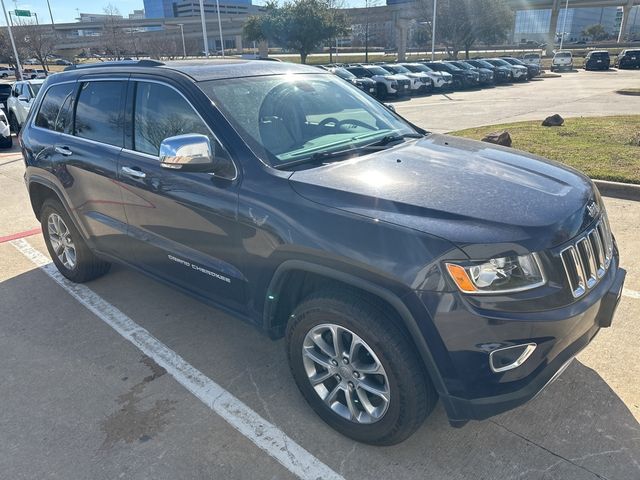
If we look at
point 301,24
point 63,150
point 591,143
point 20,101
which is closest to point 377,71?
point 20,101

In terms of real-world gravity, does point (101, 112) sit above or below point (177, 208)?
above

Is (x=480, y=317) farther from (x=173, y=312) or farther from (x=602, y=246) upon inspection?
(x=173, y=312)

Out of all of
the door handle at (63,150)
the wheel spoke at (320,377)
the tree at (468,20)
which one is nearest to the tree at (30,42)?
the tree at (468,20)

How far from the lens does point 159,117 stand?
10.9ft

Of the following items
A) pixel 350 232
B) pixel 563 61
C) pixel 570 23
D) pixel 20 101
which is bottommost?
pixel 563 61

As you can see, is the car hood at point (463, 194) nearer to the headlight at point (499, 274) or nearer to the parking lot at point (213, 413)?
the headlight at point (499, 274)

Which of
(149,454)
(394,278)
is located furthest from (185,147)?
(149,454)

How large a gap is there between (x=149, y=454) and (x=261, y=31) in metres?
42.5

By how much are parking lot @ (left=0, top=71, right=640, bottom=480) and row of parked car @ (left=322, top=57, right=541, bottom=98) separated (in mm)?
16980

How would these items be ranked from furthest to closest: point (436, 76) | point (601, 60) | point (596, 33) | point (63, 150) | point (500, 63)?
point (596, 33) → point (601, 60) → point (500, 63) → point (436, 76) → point (63, 150)

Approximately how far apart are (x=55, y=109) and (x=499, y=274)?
4.00 metres

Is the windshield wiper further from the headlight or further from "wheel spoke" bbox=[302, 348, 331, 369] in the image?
the headlight

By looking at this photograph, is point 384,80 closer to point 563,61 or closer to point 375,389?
point 375,389

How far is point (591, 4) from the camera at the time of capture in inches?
2889
